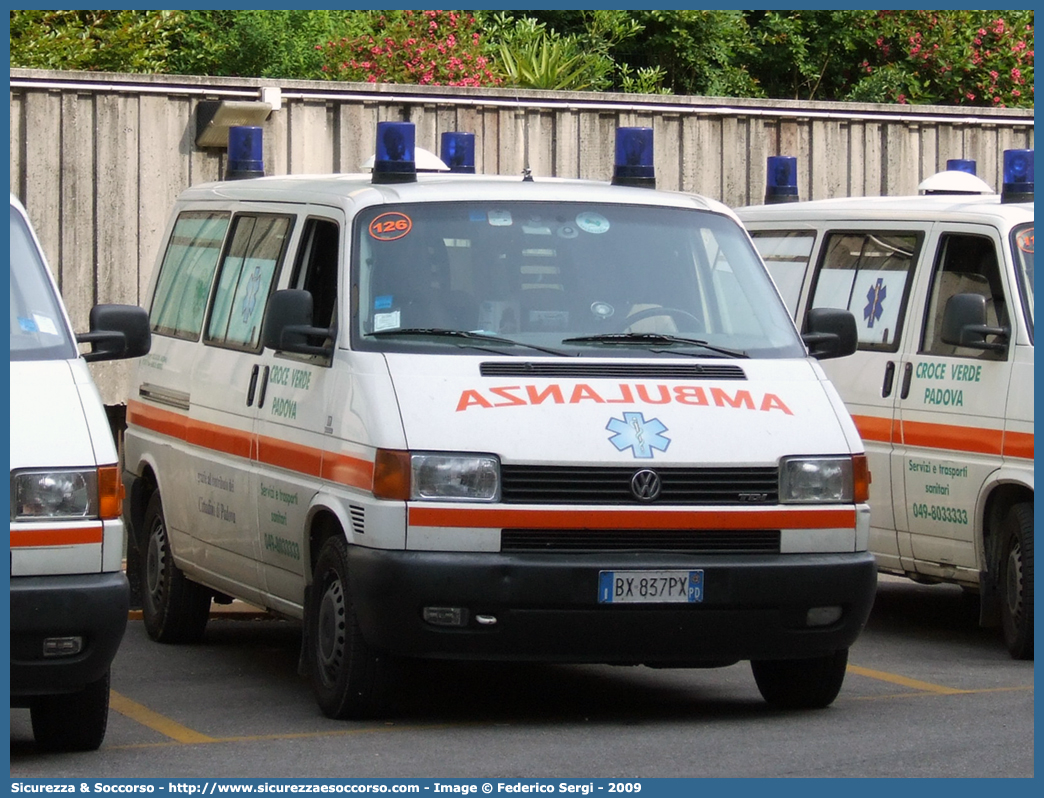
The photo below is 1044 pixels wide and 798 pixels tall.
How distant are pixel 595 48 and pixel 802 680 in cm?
1627

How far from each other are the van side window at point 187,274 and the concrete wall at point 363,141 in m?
2.13

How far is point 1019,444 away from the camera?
9469 millimetres

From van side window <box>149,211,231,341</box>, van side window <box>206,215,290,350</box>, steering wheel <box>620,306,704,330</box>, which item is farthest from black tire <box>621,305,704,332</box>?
van side window <box>149,211,231,341</box>

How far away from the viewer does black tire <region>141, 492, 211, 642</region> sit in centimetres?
1003

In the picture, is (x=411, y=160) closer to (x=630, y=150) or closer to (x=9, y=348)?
(x=630, y=150)

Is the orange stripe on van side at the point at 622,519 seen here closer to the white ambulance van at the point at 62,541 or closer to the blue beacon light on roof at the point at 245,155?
the white ambulance van at the point at 62,541

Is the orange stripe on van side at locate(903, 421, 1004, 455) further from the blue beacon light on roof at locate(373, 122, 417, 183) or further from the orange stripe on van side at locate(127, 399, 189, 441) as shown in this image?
the orange stripe on van side at locate(127, 399, 189, 441)

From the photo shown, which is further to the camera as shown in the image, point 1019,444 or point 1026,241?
point 1026,241

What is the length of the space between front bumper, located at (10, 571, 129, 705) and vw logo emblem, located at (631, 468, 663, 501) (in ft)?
6.09

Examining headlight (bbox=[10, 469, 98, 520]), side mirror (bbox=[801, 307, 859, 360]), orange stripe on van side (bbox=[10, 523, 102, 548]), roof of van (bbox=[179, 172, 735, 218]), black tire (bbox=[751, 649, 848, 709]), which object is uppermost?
roof of van (bbox=[179, 172, 735, 218])

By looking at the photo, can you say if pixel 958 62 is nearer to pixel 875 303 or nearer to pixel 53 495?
pixel 875 303

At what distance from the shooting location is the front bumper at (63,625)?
21.2ft

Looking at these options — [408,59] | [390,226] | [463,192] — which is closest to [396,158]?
[463,192]

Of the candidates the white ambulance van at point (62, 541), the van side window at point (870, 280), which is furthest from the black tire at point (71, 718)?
the van side window at point (870, 280)
